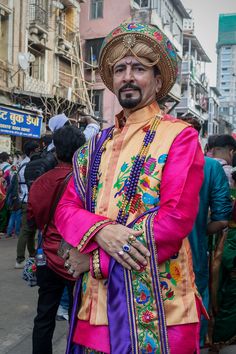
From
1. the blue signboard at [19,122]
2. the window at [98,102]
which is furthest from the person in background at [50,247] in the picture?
the window at [98,102]

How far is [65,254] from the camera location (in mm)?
1716

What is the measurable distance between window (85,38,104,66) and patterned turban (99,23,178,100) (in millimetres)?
21075

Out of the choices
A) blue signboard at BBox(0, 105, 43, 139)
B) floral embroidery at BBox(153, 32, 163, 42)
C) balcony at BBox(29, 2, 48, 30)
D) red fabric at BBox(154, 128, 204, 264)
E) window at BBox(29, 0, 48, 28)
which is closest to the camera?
red fabric at BBox(154, 128, 204, 264)

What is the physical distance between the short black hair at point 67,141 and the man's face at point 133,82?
1.17 meters

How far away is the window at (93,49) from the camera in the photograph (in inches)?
875

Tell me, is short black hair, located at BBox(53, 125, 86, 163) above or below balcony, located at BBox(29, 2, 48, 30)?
below

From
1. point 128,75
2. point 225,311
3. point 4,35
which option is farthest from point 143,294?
point 4,35

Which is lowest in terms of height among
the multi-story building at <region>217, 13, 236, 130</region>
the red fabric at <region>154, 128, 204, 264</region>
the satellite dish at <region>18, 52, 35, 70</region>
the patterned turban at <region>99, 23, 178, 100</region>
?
the red fabric at <region>154, 128, 204, 264</region>

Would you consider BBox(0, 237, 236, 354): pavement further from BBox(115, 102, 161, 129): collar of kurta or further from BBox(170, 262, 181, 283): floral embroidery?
BBox(115, 102, 161, 129): collar of kurta

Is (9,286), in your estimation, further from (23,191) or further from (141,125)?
(141,125)

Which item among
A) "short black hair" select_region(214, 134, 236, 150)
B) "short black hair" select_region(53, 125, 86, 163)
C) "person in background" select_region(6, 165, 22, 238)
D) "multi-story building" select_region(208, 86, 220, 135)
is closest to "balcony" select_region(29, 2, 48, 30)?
"person in background" select_region(6, 165, 22, 238)

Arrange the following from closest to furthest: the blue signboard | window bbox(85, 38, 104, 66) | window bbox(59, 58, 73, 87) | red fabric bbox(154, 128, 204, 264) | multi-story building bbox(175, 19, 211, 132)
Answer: red fabric bbox(154, 128, 204, 264) < the blue signboard < window bbox(59, 58, 73, 87) < window bbox(85, 38, 104, 66) < multi-story building bbox(175, 19, 211, 132)

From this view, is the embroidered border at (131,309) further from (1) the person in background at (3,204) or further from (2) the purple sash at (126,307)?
(1) the person in background at (3,204)

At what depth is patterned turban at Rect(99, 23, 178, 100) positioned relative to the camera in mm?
1723
